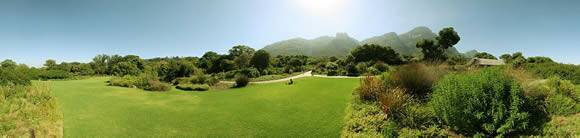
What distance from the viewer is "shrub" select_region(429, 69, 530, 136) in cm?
655

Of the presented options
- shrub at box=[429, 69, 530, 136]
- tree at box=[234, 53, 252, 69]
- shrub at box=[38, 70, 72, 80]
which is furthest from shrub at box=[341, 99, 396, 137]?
shrub at box=[38, 70, 72, 80]

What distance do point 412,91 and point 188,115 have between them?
717 cm

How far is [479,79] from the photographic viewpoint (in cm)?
712

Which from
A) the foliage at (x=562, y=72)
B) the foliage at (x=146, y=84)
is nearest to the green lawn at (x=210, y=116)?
the foliage at (x=146, y=84)

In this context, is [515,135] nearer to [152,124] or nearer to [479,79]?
[479,79]

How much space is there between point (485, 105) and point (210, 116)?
7.29 meters

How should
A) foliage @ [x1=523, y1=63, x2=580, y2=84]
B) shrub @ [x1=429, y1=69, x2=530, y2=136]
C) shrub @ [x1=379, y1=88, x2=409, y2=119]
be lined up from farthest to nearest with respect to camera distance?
foliage @ [x1=523, y1=63, x2=580, y2=84], shrub @ [x1=379, y1=88, x2=409, y2=119], shrub @ [x1=429, y1=69, x2=530, y2=136]

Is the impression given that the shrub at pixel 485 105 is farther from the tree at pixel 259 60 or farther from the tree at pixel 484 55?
the tree at pixel 484 55

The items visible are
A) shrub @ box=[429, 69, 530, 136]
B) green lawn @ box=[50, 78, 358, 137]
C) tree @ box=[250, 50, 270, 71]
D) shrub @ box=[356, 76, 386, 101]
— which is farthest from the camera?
tree @ box=[250, 50, 270, 71]

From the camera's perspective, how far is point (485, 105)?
6801mm

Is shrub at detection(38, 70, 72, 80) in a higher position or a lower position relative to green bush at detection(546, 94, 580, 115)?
higher

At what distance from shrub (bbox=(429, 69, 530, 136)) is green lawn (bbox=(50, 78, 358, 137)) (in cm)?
266

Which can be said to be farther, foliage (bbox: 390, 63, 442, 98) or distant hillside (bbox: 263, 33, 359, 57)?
distant hillside (bbox: 263, 33, 359, 57)

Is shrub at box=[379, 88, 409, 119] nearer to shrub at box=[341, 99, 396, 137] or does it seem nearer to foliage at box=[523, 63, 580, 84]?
shrub at box=[341, 99, 396, 137]
